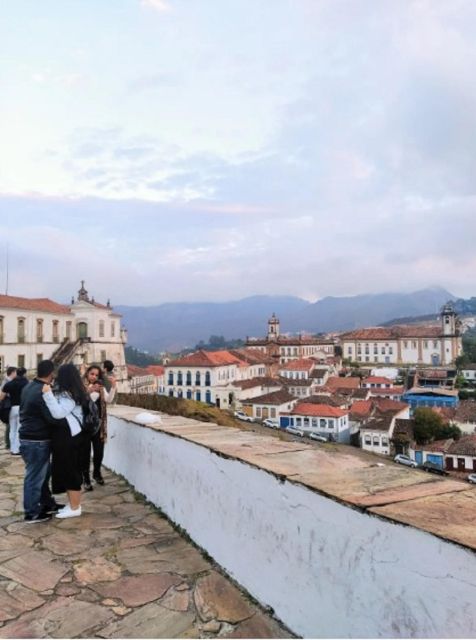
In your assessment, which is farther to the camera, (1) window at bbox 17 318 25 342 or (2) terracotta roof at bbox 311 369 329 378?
(2) terracotta roof at bbox 311 369 329 378

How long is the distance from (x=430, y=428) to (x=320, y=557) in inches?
1666

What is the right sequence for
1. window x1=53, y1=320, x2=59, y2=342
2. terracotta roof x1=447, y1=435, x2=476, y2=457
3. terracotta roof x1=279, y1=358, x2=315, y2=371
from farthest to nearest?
terracotta roof x1=279, y1=358, x2=315, y2=371
window x1=53, y1=320, x2=59, y2=342
terracotta roof x1=447, y1=435, x2=476, y2=457

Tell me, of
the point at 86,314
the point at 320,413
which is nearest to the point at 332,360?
the point at 320,413

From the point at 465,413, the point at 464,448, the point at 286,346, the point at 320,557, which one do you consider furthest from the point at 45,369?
the point at 286,346

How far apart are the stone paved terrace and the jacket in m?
0.68

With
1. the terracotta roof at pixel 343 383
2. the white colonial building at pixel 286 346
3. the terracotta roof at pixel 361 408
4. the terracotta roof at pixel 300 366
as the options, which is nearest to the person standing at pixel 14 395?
the terracotta roof at pixel 361 408

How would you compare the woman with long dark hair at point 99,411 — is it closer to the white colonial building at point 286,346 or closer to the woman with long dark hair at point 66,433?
the woman with long dark hair at point 66,433

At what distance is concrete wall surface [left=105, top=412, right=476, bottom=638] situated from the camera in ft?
4.90

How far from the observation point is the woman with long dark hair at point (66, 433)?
3.60 m

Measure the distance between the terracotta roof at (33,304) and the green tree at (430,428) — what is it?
3037 centimetres

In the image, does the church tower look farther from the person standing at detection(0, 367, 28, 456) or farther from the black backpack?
the black backpack

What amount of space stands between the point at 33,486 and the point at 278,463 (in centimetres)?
215

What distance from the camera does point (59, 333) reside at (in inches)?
1371


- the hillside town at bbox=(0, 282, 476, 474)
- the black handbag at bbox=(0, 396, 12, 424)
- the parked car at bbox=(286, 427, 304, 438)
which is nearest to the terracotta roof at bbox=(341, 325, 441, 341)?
the hillside town at bbox=(0, 282, 476, 474)
